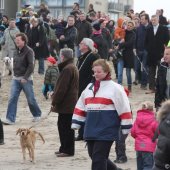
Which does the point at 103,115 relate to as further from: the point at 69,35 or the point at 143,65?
the point at 69,35

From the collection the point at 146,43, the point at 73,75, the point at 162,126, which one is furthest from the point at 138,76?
the point at 162,126

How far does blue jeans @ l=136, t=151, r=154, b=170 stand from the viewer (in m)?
9.22

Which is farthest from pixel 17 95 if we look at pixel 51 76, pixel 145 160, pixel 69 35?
pixel 69 35

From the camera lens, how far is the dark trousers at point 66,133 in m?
11.4

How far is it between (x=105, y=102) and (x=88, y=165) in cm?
254

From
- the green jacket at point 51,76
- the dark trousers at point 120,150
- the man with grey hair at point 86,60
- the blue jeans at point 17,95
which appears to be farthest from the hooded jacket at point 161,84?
the green jacket at point 51,76

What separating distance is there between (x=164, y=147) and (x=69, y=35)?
15.4 metres

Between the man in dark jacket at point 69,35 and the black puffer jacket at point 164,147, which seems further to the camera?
the man in dark jacket at point 69,35

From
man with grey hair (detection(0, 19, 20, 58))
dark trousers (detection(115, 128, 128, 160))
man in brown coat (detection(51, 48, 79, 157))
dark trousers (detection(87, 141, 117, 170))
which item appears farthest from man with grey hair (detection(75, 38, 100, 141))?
man with grey hair (detection(0, 19, 20, 58))

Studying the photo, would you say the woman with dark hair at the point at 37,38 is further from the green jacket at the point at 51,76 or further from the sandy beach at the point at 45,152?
the sandy beach at the point at 45,152

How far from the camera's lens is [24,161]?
36.2 feet

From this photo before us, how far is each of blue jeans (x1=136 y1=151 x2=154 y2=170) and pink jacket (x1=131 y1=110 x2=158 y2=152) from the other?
9 cm

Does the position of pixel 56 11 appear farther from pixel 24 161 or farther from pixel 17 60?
pixel 24 161

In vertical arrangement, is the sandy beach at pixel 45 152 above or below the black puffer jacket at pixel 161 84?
below
